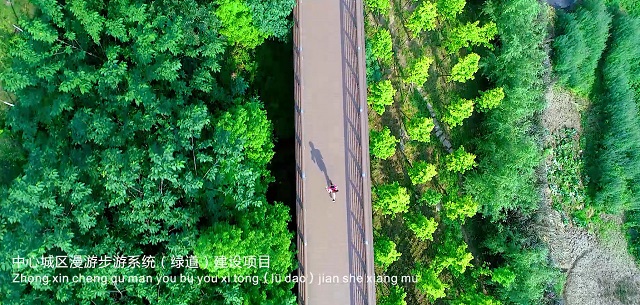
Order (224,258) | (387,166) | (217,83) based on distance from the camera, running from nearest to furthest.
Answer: (224,258) → (217,83) → (387,166)

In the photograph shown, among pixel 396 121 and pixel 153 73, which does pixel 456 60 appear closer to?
pixel 396 121

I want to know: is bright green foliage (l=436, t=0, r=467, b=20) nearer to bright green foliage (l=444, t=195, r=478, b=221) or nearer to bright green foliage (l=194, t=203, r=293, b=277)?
bright green foliage (l=444, t=195, r=478, b=221)

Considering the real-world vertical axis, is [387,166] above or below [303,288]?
above

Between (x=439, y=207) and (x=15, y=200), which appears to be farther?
(x=439, y=207)

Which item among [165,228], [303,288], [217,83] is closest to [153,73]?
[217,83]

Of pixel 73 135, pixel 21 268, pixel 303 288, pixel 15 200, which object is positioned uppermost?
pixel 73 135

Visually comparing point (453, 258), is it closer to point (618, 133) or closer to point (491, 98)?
point (491, 98)
